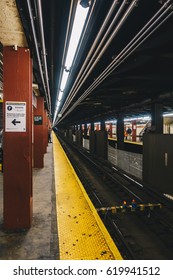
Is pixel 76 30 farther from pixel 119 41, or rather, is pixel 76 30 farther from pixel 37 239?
pixel 37 239

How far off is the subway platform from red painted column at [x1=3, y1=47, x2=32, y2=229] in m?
0.35

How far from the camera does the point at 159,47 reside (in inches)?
166

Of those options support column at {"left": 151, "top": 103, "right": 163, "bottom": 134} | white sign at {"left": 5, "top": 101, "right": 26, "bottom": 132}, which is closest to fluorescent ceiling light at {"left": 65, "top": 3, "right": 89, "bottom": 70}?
white sign at {"left": 5, "top": 101, "right": 26, "bottom": 132}

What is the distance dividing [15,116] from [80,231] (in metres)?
2.17

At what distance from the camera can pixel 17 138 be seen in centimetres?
351

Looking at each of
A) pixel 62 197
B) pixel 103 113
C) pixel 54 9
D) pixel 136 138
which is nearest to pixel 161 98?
pixel 62 197

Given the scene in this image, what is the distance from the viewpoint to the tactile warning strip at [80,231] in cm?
282

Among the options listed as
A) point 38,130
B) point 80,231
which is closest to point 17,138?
point 80,231

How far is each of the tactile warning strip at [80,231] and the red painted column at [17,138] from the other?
0.73 meters

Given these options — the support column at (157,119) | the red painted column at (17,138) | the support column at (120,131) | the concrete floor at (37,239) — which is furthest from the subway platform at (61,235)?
the support column at (120,131)

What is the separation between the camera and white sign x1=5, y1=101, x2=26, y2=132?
136 inches

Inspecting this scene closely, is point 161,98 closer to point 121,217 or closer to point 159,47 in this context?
point 159,47

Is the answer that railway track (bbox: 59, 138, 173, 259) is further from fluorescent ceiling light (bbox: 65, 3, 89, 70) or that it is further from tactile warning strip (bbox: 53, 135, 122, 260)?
fluorescent ceiling light (bbox: 65, 3, 89, 70)

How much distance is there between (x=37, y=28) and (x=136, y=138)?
14353 millimetres
